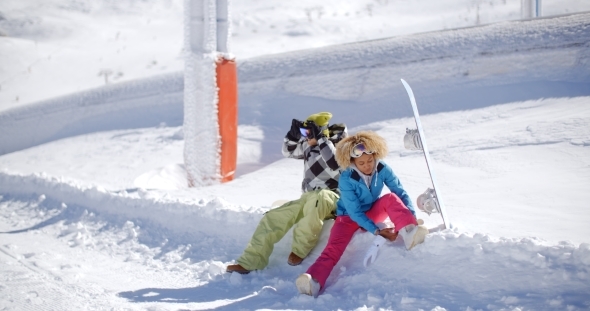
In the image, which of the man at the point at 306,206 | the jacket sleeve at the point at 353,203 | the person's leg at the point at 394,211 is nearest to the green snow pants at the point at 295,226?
the man at the point at 306,206

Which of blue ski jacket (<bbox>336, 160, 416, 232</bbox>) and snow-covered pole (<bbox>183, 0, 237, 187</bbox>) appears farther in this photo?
snow-covered pole (<bbox>183, 0, 237, 187</bbox>)

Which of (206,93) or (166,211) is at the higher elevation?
(206,93)

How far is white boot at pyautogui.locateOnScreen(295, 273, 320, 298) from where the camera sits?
320 centimetres

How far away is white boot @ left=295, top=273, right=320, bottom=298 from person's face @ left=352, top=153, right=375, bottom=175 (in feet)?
2.20

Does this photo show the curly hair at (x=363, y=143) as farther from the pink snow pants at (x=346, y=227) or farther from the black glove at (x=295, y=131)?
the black glove at (x=295, y=131)

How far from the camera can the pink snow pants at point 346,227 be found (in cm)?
327

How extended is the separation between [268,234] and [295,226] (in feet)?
0.59

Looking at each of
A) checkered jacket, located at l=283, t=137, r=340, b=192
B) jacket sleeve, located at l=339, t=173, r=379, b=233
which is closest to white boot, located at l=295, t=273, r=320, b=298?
jacket sleeve, located at l=339, t=173, r=379, b=233

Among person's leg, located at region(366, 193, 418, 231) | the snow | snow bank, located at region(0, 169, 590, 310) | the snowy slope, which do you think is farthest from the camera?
the snowy slope

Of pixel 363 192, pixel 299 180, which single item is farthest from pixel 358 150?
pixel 299 180

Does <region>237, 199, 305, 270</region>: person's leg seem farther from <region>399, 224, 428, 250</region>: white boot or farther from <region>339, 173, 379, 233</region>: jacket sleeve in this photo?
<region>399, 224, 428, 250</region>: white boot

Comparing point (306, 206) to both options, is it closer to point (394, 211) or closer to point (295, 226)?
point (295, 226)

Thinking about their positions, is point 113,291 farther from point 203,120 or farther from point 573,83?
point 573,83

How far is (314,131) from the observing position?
394 centimetres
